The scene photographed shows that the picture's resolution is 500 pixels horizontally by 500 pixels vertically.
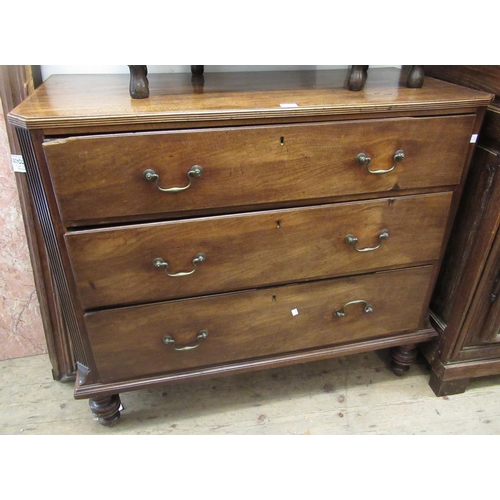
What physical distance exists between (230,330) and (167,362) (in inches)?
7.2

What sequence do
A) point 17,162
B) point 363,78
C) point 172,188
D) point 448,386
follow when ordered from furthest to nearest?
1. point 448,386
2. point 17,162
3. point 363,78
4. point 172,188

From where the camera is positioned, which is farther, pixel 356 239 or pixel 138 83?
pixel 356 239

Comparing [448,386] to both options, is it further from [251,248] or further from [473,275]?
[251,248]

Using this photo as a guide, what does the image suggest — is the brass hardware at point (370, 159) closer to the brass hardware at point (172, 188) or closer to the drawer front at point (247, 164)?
the drawer front at point (247, 164)

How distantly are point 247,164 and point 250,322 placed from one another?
16.7 inches

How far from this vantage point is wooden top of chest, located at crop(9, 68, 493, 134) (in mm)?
803

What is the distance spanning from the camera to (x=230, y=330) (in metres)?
1.10

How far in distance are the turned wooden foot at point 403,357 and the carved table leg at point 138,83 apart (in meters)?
1.03

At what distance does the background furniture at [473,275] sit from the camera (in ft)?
3.40

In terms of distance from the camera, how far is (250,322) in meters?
1.10

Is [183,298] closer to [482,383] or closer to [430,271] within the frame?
[430,271]

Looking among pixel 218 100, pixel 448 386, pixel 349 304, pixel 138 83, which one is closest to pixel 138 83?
pixel 138 83

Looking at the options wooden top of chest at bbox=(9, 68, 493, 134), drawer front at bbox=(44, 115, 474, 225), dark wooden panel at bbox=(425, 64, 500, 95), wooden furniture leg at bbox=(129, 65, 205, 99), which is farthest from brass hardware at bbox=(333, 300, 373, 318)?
wooden furniture leg at bbox=(129, 65, 205, 99)
